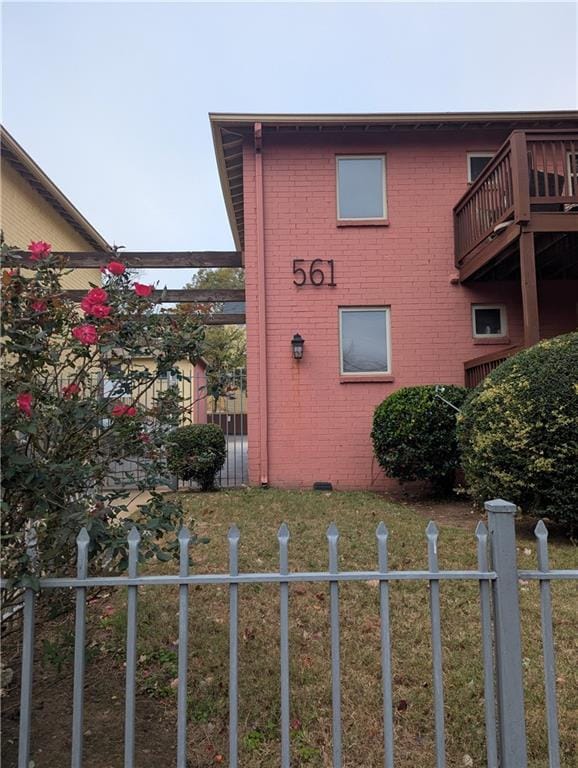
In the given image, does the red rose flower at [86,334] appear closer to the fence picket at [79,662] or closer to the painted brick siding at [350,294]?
the fence picket at [79,662]

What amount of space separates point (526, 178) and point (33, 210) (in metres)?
11.2

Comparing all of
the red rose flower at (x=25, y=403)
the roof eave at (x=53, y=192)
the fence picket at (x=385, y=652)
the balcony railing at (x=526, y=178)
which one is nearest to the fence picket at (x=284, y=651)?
the fence picket at (x=385, y=652)

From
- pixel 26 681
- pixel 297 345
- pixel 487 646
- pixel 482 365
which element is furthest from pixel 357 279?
pixel 26 681

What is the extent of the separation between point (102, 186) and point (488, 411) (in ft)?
58.7

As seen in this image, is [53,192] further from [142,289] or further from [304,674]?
[304,674]

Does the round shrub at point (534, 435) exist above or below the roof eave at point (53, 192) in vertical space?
below

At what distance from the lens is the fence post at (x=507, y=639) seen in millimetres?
1747

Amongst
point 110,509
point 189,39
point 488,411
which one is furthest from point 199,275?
point 110,509

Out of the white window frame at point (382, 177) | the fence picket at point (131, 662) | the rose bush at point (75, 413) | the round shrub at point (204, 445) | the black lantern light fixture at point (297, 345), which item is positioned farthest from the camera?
the white window frame at point (382, 177)

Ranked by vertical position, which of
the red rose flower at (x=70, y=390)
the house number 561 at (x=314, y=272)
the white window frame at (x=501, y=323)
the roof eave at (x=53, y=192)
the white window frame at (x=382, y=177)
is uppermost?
the roof eave at (x=53, y=192)

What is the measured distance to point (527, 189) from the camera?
21.6 feet

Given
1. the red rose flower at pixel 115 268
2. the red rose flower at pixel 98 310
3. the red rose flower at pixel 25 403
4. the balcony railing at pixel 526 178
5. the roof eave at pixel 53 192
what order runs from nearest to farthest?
the red rose flower at pixel 25 403, the red rose flower at pixel 98 310, the red rose flower at pixel 115 268, the balcony railing at pixel 526 178, the roof eave at pixel 53 192

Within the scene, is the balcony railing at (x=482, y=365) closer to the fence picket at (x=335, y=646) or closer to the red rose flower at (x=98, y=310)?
the fence picket at (x=335, y=646)

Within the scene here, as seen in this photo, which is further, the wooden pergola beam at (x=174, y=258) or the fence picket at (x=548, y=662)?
the wooden pergola beam at (x=174, y=258)
